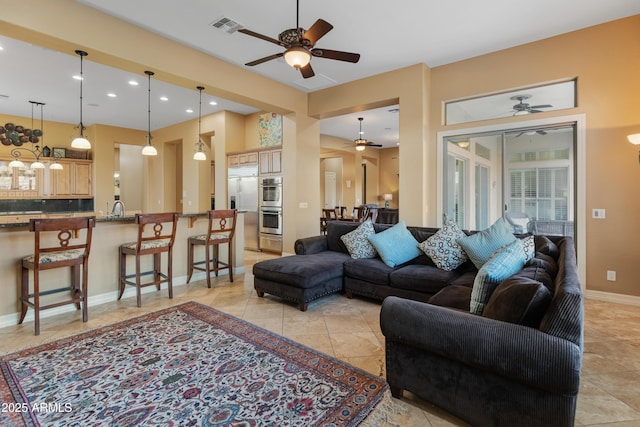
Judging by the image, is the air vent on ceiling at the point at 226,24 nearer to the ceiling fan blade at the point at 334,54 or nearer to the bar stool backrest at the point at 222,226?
the ceiling fan blade at the point at 334,54

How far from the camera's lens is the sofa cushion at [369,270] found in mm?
3490

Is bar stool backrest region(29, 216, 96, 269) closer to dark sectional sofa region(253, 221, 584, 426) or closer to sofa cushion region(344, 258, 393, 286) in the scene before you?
sofa cushion region(344, 258, 393, 286)

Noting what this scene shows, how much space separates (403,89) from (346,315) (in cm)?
371

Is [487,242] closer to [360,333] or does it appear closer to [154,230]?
[360,333]

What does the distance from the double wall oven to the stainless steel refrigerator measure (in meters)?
0.18

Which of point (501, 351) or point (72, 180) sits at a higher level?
point (72, 180)

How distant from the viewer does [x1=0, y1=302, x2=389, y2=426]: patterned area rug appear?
1750mm

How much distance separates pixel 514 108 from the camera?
446 cm

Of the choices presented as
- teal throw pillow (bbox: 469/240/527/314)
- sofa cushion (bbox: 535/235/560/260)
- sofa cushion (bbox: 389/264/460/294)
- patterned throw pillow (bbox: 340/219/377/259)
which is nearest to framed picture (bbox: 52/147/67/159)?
patterned throw pillow (bbox: 340/219/377/259)

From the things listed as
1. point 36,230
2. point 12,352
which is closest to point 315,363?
point 12,352

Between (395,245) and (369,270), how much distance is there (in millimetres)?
440

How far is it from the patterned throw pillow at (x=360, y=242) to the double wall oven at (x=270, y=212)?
2677 mm

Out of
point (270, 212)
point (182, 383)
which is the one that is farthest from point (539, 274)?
point (270, 212)

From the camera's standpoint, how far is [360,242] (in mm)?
4035
